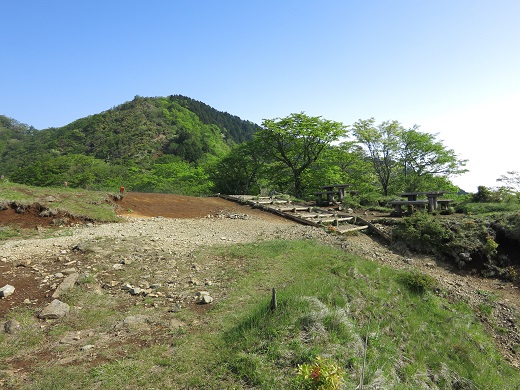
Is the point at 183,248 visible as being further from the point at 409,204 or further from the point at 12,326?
the point at 409,204

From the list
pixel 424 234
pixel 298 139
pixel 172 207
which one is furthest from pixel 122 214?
pixel 298 139

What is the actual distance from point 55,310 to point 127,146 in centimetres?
6996

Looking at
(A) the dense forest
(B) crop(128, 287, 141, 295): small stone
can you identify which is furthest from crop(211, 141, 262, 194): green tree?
(B) crop(128, 287, 141, 295): small stone

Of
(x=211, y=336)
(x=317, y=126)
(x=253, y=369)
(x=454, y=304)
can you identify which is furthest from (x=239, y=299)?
(x=317, y=126)

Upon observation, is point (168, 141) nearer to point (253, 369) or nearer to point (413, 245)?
point (413, 245)

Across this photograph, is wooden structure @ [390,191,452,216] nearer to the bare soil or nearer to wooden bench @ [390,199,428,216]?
wooden bench @ [390,199,428,216]

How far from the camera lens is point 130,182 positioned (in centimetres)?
4159

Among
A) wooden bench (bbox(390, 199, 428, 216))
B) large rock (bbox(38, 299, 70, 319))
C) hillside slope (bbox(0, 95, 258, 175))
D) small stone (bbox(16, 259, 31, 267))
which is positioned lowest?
large rock (bbox(38, 299, 70, 319))

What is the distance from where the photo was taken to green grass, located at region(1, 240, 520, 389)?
3338 millimetres

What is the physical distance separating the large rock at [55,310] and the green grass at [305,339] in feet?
0.76

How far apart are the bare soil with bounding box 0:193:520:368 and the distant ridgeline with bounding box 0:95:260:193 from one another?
20.1 m

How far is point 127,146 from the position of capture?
6756 cm

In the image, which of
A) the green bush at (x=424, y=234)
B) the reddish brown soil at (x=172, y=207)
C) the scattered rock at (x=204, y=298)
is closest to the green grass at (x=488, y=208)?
the green bush at (x=424, y=234)

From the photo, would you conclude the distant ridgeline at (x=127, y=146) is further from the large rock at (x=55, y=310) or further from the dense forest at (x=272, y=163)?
the large rock at (x=55, y=310)
